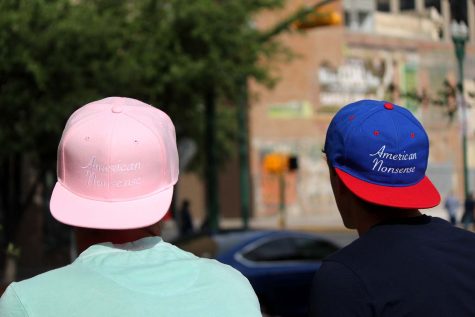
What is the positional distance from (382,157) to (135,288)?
30.7 inches

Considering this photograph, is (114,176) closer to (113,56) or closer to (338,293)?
(338,293)

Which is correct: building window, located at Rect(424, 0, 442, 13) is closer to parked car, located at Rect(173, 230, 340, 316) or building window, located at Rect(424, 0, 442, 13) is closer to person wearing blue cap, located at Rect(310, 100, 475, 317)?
person wearing blue cap, located at Rect(310, 100, 475, 317)

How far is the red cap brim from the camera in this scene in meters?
2.23

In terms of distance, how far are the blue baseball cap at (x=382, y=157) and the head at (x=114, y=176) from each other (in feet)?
1.74

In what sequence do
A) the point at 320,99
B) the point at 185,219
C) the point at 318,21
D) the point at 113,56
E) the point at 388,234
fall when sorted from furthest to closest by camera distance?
the point at 320,99 → the point at 185,219 → the point at 318,21 → the point at 113,56 → the point at 388,234

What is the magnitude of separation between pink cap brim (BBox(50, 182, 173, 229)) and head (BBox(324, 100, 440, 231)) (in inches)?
22.2

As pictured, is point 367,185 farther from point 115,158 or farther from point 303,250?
point 303,250

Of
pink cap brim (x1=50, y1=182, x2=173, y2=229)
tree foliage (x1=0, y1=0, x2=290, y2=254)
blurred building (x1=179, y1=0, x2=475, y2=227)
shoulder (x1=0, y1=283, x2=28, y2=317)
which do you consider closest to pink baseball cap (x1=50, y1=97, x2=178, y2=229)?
pink cap brim (x1=50, y1=182, x2=173, y2=229)

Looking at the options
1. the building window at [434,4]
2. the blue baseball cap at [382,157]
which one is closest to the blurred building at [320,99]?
the building window at [434,4]

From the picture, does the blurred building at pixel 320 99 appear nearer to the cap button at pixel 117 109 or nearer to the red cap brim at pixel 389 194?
the red cap brim at pixel 389 194

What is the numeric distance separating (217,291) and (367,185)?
566mm

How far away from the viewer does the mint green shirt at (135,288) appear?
1.75 m

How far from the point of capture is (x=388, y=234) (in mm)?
2176

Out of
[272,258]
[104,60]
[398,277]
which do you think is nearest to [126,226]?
[398,277]
